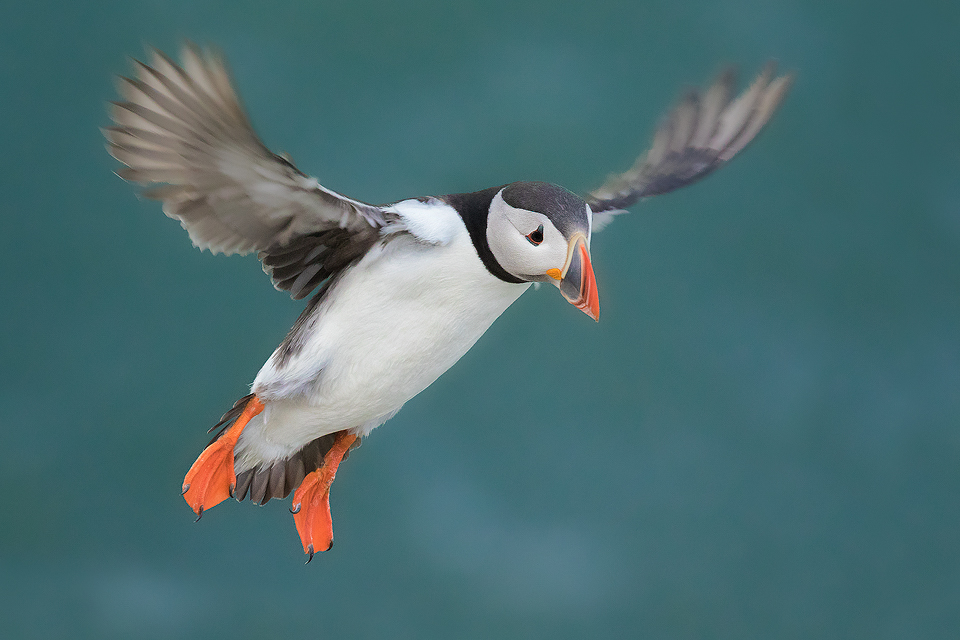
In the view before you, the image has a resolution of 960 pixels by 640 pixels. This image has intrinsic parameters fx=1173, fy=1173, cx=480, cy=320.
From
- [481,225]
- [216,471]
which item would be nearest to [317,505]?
[216,471]

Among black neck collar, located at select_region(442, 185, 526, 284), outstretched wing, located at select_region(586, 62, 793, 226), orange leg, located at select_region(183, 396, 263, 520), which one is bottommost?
orange leg, located at select_region(183, 396, 263, 520)

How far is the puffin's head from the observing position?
5.88 feet

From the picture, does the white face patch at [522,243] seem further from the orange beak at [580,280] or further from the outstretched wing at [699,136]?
the outstretched wing at [699,136]

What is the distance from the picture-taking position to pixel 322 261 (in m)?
2.22

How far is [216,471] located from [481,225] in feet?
2.48

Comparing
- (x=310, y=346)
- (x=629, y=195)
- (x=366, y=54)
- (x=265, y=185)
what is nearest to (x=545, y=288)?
(x=366, y=54)

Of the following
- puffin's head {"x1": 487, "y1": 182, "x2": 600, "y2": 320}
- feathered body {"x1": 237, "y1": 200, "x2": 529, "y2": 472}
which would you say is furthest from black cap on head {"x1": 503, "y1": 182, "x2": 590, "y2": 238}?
feathered body {"x1": 237, "y1": 200, "x2": 529, "y2": 472}

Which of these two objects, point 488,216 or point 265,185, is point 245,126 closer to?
point 265,185

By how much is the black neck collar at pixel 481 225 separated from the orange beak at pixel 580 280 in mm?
178

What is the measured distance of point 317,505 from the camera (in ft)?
8.05

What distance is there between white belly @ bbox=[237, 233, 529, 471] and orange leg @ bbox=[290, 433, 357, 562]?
9.1 inches

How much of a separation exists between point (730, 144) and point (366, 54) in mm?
1436

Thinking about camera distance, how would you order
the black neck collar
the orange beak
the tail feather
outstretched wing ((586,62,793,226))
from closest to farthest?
the orange beak < the black neck collar < outstretched wing ((586,62,793,226)) < the tail feather

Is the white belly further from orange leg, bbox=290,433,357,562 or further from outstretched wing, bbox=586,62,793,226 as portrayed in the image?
outstretched wing, bbox=586,62,793,226
